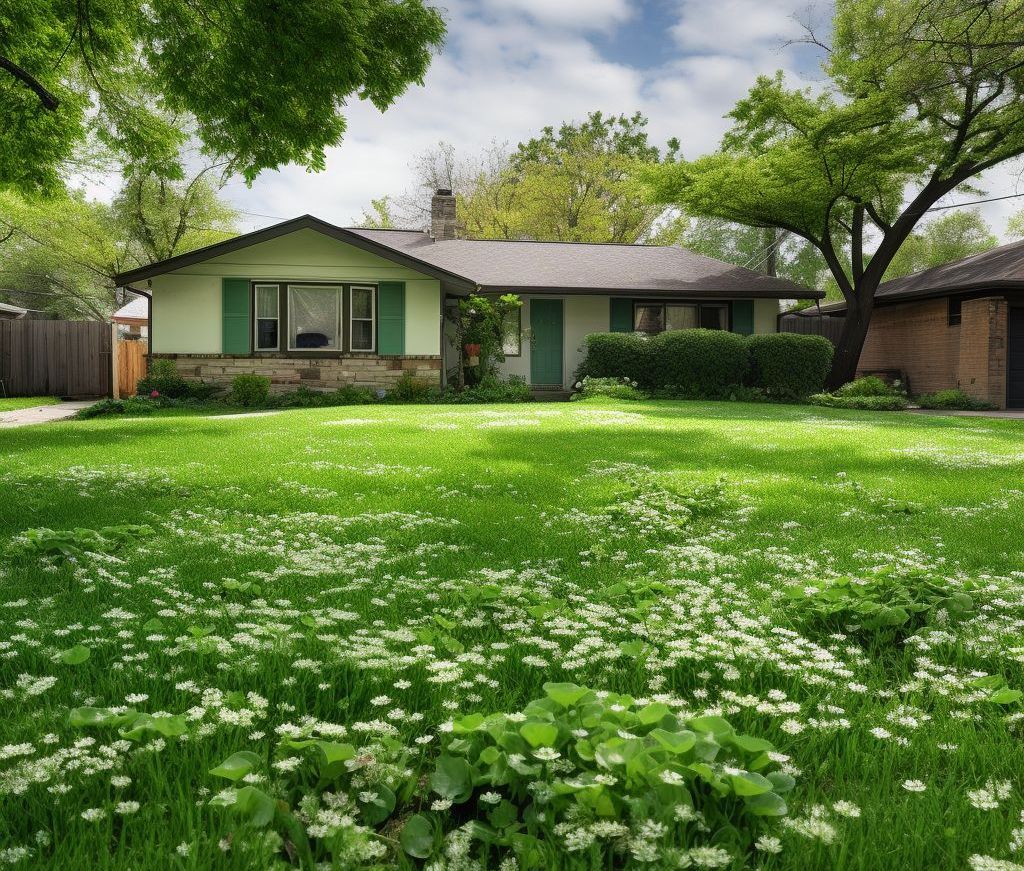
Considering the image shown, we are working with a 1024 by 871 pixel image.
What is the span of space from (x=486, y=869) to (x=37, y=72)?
458 inches

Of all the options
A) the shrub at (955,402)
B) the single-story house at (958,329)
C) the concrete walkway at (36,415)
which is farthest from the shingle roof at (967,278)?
the concrete walkway at (36,415)

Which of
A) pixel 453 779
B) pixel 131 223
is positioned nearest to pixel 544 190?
pixel 131 223

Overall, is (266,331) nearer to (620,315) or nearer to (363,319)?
(363,319)

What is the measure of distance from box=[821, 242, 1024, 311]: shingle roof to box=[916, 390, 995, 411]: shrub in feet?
8.56

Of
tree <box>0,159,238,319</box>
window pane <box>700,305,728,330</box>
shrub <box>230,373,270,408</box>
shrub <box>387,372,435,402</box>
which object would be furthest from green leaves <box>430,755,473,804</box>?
tree <box>0,159,238,319</box>

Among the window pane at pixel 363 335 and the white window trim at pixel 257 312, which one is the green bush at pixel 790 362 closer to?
the window pane at pixel 363 335

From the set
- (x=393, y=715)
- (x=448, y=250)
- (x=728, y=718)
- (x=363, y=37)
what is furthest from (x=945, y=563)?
(x=448, y=250)

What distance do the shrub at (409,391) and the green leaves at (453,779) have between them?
15.6m

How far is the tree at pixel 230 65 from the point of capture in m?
7.74

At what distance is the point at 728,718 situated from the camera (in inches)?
80.5

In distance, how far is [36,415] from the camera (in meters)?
13.9

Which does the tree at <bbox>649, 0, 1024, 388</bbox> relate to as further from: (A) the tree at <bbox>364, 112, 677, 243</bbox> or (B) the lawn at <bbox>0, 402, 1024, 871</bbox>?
(B) the lawn at <bbox>0, 402, 1024, 871</bbox>

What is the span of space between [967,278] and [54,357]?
23628 millimetres

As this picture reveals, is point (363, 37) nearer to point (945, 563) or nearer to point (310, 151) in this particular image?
point (310, 151)
